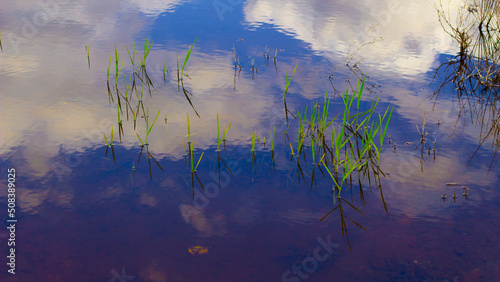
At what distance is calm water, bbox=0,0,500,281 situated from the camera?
2.85 m

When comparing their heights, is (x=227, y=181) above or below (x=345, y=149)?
below

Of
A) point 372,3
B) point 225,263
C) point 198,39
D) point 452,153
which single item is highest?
point 372,3

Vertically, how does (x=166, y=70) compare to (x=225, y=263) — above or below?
above

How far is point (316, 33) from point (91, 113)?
480cm

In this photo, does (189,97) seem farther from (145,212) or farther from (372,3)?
(372,3)

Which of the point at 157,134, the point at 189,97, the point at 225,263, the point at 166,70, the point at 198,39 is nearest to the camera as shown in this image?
the point at 225,263

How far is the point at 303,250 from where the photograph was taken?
9.73 feet

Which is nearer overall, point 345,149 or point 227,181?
point 227,181

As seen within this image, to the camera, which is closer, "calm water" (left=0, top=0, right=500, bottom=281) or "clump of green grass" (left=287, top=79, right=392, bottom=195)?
"calm water" (left=0, top=0, right=500, bottom=281)

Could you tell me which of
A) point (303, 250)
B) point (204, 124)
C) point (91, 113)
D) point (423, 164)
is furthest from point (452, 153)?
point (91, 113)

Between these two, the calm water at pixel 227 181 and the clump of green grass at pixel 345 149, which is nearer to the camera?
the calm water at pixel 227 181

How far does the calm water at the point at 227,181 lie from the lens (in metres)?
2.85

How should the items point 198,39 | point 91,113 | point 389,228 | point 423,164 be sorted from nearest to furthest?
point 389,228, point 423,164, point 91,113, point 198,39

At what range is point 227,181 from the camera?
3.74 meters
